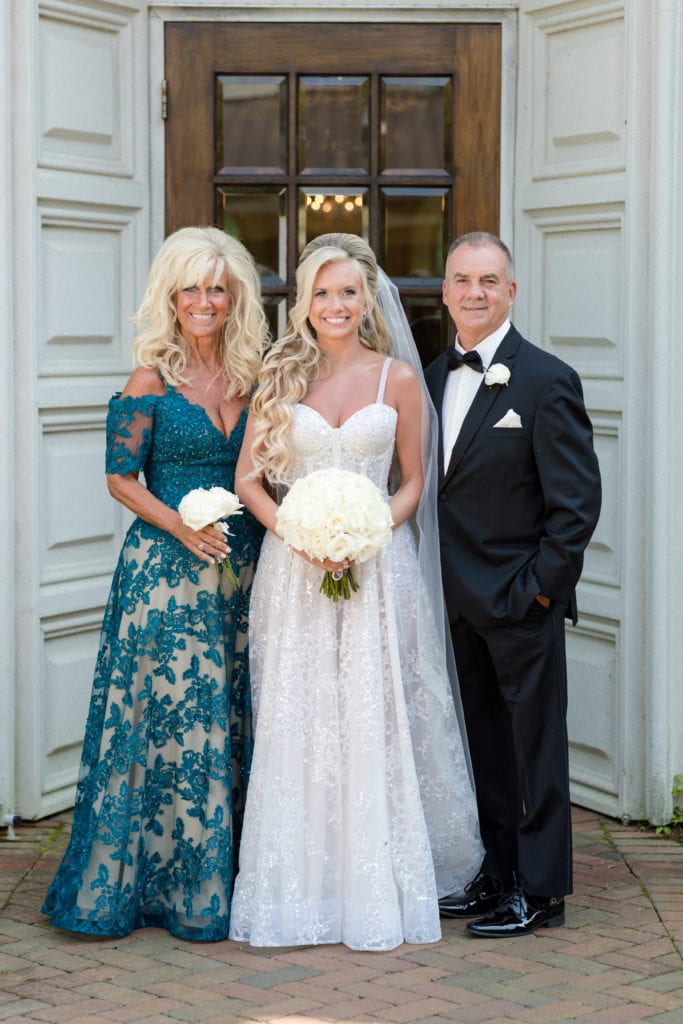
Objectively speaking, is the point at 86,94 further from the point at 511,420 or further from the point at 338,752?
the point at 338,752

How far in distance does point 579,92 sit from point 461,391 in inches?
70.6

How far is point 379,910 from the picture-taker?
437 centimetres

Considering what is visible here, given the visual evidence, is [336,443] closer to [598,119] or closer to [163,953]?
[163,953]

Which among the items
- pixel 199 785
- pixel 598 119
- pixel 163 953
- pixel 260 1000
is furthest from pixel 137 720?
pixel 598 119

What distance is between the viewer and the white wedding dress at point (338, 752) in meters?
4.42

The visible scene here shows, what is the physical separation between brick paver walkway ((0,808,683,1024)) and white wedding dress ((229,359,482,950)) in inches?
4.6

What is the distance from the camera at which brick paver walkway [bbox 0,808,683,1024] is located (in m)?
3.90

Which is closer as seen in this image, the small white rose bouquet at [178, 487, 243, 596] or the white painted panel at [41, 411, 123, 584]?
the small white rose bouquet at [178, 487, 243, 596]

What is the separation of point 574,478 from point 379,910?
1446 millimetres

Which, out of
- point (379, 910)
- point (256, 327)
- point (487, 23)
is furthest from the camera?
point (487, 23)

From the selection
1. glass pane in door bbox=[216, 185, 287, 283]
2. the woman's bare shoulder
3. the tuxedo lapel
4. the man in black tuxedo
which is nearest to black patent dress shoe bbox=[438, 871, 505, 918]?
the man in black tuxedo

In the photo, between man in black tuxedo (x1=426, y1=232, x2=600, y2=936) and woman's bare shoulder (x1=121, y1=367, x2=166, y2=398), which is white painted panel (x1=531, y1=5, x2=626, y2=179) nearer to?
man in black tuxedo (x1=426, y1=232, x2=600, y2=936)

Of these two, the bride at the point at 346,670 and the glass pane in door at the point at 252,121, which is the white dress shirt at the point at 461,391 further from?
the glass pane in door at the point at 252,121

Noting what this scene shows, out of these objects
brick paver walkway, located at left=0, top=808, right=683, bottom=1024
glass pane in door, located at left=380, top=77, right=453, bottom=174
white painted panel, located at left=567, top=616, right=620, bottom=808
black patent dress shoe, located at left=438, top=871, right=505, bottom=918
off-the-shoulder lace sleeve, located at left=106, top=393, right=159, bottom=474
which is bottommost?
brick paver walkway, located at left=0, top=808, right=683, bottom=1024
